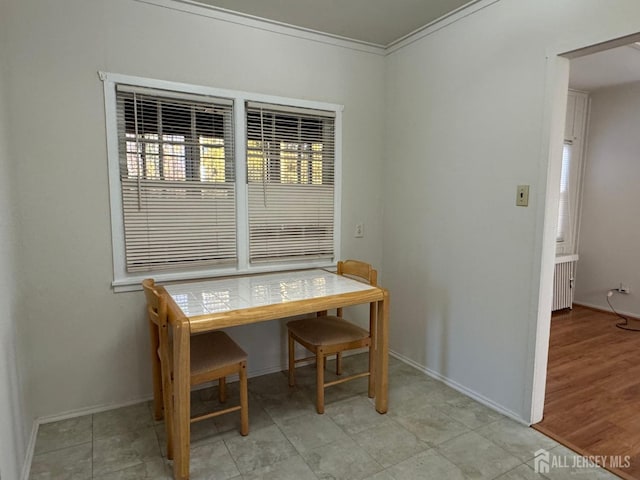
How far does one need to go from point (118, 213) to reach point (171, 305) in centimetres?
77

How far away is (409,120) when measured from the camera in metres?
2.92

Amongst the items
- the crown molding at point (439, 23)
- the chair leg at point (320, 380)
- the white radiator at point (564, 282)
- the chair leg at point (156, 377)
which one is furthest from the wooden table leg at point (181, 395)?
the white radiator at point (564, 282)

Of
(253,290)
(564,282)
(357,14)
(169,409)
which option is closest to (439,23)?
(357,14)

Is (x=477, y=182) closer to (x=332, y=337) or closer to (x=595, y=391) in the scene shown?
(x=332, y=337)

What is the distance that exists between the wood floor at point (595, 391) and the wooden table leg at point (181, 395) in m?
1.90

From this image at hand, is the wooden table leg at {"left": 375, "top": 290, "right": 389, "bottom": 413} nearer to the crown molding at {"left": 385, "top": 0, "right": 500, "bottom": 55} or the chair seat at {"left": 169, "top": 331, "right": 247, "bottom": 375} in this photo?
the chair seat at {"left": 169, "top": 331, "right": 247, "bottom": 375}

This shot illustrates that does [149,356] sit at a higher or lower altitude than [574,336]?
higher

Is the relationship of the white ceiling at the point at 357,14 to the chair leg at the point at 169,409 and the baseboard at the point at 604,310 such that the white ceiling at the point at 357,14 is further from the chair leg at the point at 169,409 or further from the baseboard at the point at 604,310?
the baseboard at the point at 604,310

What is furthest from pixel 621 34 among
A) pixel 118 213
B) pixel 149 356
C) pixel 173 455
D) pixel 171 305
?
pixel 149 356

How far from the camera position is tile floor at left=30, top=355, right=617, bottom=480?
182 cm

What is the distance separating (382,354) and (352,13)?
2172 millimetres

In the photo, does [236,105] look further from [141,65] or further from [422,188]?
[422,188]

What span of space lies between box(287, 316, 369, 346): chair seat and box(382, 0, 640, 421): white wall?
2.27 ft

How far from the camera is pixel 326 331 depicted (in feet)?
8.03
